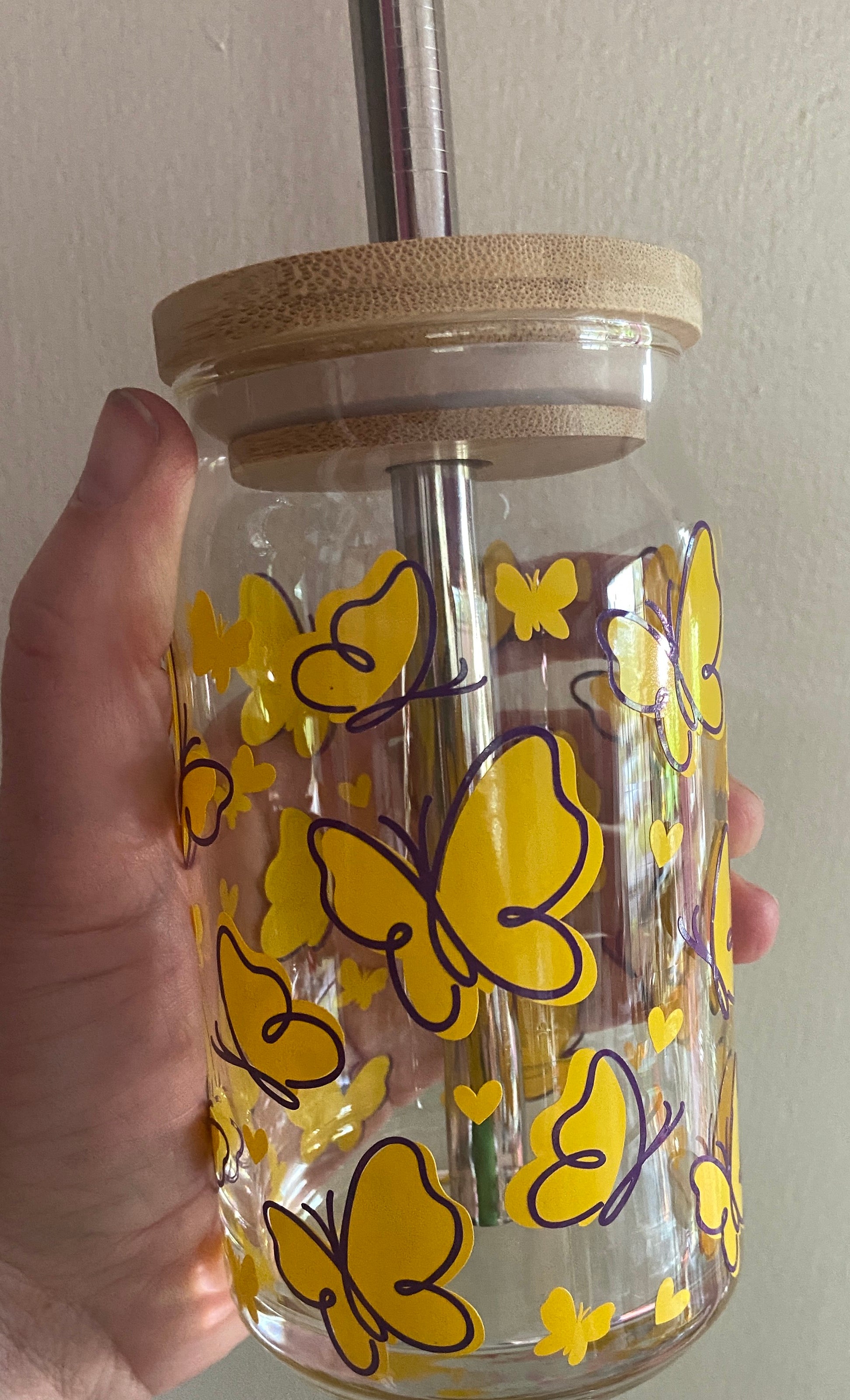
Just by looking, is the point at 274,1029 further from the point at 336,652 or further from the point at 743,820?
the point at 743,820

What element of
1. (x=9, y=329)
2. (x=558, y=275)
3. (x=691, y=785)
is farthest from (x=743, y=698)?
(x=9, y=329)

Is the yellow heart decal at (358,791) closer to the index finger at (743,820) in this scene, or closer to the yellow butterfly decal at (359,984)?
the yellow butterfly decal at (359,984)

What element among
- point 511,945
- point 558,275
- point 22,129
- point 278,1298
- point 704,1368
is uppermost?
point 22,129

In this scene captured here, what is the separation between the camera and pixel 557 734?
342mm

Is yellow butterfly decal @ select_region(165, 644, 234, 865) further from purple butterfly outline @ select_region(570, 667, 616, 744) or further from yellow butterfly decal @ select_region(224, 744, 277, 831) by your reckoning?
purple butterfly outline @ select_region(570, 667, 616, 744)

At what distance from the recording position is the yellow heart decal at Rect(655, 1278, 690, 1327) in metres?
0.37

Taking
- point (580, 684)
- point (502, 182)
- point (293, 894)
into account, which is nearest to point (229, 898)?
point (293, 894)

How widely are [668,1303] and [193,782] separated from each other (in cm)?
24

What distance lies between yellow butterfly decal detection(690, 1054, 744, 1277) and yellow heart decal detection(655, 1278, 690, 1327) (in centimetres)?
2

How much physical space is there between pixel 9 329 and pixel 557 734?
0.32m

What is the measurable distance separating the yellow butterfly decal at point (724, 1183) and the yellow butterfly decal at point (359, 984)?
131mm

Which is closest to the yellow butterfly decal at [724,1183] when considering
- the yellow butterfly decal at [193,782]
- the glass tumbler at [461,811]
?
the glass tumbler at [461,811]

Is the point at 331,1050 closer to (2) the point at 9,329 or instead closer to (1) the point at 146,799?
(1) the point at 146,799

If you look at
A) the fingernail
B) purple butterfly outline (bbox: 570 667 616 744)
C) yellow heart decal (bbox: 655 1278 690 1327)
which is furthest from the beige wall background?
yellow heart decal (bbox: 655 1278 690 1327)
